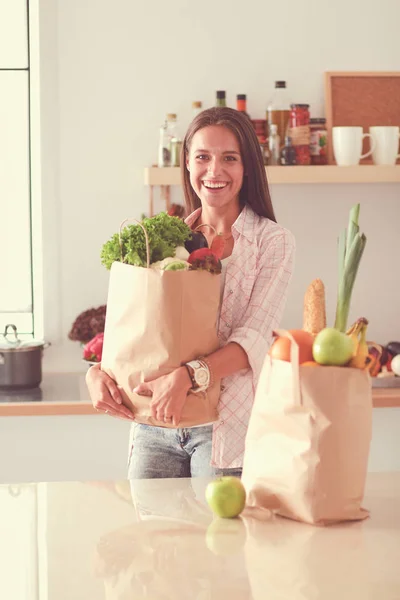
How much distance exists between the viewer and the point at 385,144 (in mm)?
3270

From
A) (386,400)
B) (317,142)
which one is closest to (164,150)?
(317,142)

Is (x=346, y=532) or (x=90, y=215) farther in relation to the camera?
(x=90, y=215)

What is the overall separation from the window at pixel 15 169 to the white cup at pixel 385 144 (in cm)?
124

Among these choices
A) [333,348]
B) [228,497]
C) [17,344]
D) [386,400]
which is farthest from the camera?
[17,344]

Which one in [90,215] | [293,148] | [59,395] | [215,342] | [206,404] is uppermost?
[293,148]

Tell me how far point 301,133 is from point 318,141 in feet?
0.28

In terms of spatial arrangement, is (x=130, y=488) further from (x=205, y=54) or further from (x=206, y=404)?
(x=205, y=54)

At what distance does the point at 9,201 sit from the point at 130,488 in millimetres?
2103

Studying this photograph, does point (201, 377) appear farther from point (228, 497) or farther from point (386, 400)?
point (386, 400)

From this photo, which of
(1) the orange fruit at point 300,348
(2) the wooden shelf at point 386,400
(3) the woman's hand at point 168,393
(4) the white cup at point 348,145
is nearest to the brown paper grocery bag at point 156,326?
(3) the woman's hand at point 168,393

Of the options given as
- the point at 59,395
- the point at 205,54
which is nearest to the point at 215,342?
the point at 59,395

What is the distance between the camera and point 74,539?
1.35 metres

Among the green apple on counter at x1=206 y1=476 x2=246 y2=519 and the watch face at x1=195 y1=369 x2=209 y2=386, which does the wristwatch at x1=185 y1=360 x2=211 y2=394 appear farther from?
the green apple on counter at x1=206 y1=476 x2=246 y2=519

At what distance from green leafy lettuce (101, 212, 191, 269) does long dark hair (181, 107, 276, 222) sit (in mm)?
374
